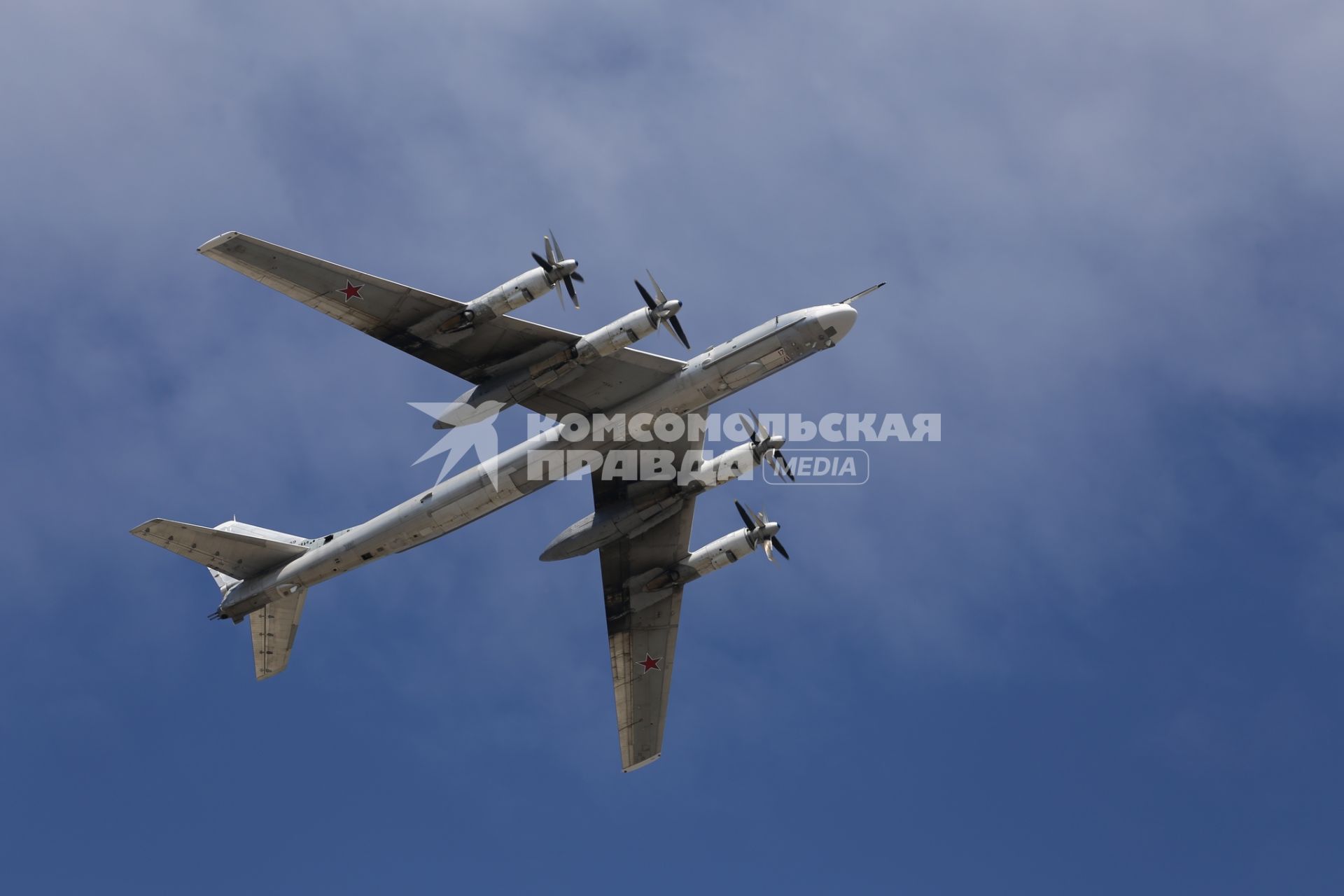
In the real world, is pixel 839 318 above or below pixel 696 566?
above

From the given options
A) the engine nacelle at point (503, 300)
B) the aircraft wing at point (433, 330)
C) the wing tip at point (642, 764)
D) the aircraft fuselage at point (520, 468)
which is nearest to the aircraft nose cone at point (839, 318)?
the aircraft fuselage at point (520, 468)

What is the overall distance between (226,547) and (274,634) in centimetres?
436

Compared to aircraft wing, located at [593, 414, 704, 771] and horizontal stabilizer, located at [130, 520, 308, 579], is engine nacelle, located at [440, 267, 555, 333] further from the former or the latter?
aircraft wing, located at [593, 414, 704, 771]

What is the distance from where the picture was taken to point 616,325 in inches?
1863

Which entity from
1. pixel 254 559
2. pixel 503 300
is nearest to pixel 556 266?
pixel 503 300

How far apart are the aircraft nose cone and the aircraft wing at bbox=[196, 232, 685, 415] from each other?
580cm

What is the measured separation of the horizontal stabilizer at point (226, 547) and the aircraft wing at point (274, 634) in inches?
69.4

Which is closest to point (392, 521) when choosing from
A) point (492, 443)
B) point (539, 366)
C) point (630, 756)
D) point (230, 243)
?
point (492, 443)

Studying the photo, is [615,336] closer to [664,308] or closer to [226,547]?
[664,308]

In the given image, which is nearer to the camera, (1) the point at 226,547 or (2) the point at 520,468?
(2) the point at 520,468

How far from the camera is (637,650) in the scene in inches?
2377

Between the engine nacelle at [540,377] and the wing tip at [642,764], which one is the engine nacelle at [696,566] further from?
the engine nacelle at [540,377]

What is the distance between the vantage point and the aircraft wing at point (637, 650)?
59844 mm

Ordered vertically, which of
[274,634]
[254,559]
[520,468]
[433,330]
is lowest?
[274,634]
